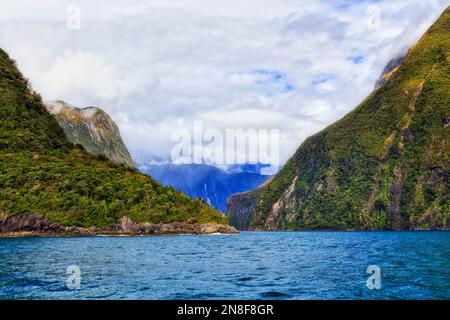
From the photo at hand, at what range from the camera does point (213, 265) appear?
66375 millimetres

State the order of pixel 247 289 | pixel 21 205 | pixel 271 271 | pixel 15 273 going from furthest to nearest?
pixel 21 205, pixel 271 271, pixel 15 273, pixel 247 289

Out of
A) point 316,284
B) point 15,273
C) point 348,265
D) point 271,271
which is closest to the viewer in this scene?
point 316,284
